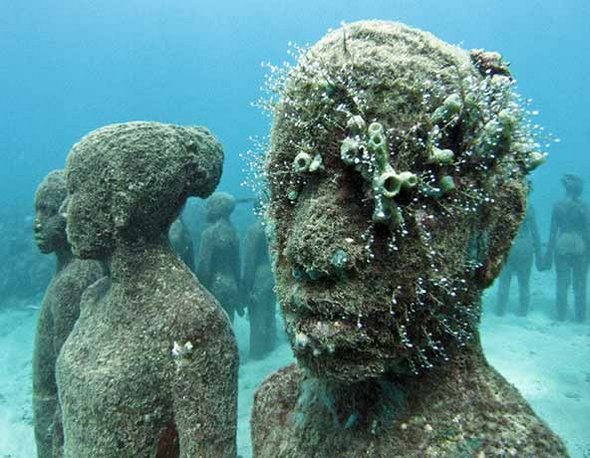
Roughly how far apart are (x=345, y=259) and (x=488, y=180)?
2.23 feet

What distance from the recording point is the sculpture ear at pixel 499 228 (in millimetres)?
1839

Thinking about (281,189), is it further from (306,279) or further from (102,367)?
(102,367)

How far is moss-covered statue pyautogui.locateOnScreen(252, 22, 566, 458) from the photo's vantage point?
1670 mm

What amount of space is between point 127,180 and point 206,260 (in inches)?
241

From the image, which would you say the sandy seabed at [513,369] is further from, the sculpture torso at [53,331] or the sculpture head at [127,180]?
the sculpture head at [127,180]

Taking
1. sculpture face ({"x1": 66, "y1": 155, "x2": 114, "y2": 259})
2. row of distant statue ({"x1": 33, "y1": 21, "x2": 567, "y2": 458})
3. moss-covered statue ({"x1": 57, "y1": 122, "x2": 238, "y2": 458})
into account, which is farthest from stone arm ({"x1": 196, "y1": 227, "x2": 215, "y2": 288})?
row of distant statue ({"x1": 33, "y1": 21, "x2": 567, "y2": 458})

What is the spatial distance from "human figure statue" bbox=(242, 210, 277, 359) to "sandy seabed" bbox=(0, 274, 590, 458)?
35cm

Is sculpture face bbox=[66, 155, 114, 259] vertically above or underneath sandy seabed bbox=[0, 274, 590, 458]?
above

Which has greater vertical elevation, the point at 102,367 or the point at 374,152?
the point at 374,152

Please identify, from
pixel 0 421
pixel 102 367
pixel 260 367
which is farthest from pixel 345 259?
pixel 0 421

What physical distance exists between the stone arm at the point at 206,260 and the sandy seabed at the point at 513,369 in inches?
93.5

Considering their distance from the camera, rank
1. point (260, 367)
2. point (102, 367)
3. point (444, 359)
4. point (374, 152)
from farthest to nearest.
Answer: point (260, 367), point (102, 367), point (444, 359), point (374, 152)

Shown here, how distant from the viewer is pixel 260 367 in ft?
33.2

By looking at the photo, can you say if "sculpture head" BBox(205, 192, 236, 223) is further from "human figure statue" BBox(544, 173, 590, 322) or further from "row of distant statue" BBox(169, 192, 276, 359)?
"human figure statue" BBox(544, 173, 590, 322)
